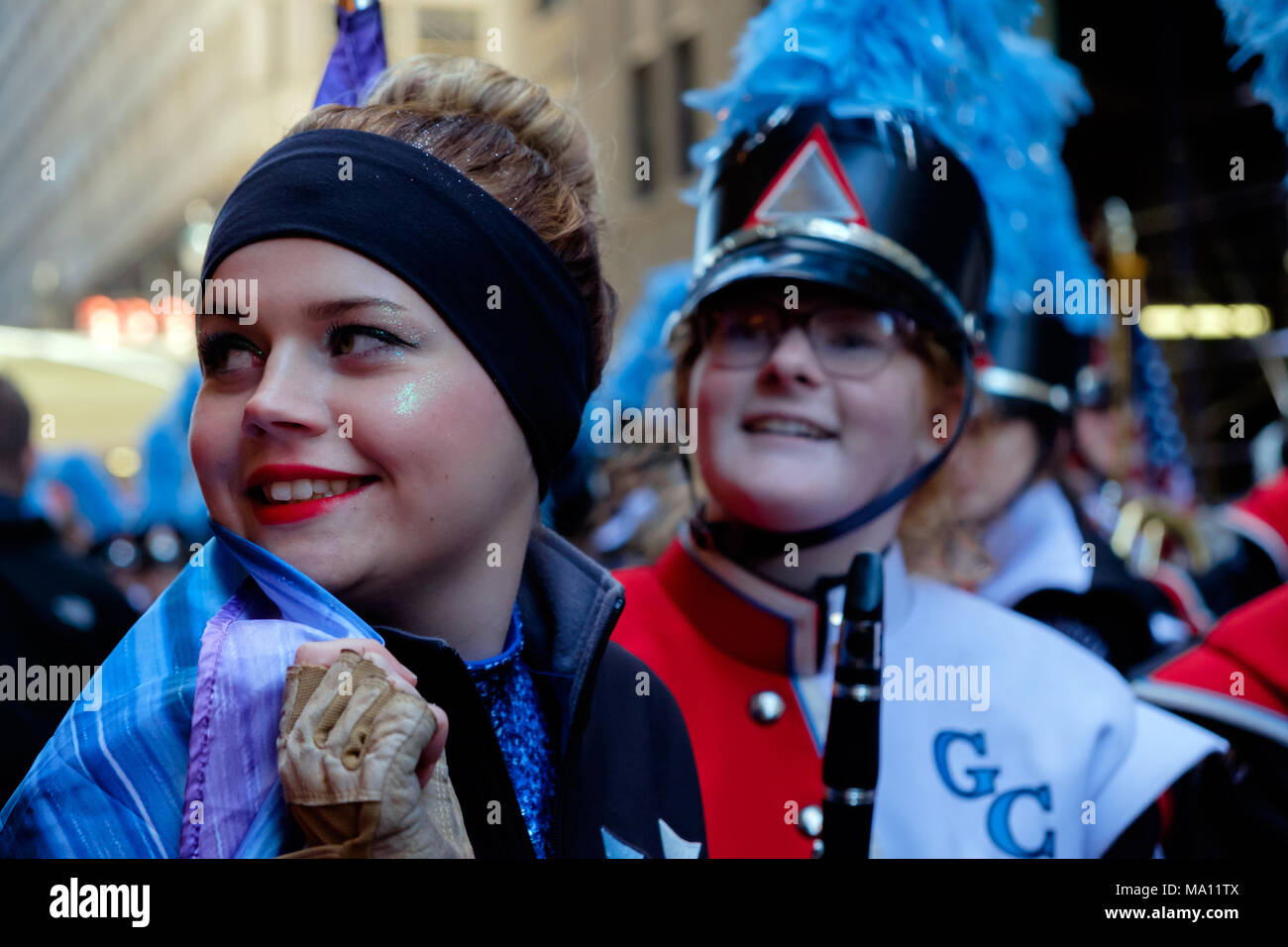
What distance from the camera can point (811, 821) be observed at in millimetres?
1713

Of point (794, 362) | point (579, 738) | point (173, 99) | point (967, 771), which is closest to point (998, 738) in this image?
point (967, 771)

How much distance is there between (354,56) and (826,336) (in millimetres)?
726

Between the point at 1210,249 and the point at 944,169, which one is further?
the point at 1210,249

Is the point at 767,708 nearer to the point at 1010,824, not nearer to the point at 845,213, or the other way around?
the point at 1010,824

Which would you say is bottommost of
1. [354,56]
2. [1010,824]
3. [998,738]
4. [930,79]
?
[1010,824]

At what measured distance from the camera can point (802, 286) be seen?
1.84 m

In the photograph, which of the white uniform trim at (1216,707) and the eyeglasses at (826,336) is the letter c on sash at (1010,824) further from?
the eyeglasses at (826,336)

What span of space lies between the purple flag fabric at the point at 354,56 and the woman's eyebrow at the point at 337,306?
0.40m

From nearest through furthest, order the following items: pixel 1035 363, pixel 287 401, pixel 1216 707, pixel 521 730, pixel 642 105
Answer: pixel 287 401
pixel 521 730
pixel 1216 707
pixel 642 105
pixel 1035 363

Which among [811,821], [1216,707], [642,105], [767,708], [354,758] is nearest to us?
[354,758]

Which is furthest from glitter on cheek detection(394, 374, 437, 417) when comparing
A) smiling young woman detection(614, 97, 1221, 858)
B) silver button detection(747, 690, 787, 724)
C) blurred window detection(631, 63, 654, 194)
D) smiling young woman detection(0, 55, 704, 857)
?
blurred window detection(631, 63, 654, 194)

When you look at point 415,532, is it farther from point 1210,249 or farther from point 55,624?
point 1210,249
